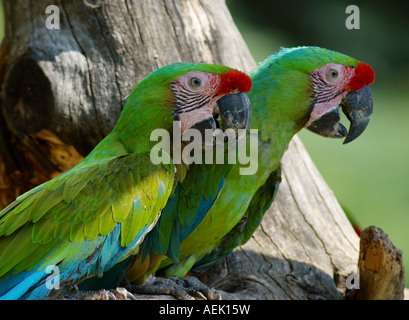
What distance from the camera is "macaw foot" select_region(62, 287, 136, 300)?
173 cm

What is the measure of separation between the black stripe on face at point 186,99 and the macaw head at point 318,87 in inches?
12.7

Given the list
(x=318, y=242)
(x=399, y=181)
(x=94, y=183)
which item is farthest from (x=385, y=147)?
(x=94, y=183)

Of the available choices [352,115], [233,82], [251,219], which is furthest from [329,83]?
[251,219]

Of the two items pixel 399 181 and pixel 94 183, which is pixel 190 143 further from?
pixel 399 181

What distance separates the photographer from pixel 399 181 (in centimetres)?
444

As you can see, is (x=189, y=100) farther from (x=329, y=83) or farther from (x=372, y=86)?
(x=372, y=86)

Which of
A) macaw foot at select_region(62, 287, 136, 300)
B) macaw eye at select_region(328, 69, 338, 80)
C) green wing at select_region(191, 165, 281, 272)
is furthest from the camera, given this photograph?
green wing at select_region(191, 165, 281, 272)

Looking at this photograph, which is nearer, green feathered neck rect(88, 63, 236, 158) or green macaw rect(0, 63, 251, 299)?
green macaw rect(0, 63, 251, 299)

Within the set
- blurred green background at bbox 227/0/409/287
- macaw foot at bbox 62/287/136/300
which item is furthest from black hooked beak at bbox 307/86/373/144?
blurred green background at bbox 227/0/409/287

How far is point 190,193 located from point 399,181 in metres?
2.99

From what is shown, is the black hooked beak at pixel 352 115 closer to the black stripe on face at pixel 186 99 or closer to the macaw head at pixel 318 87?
the macaw head at pixel 318 87

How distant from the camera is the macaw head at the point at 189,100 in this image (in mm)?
1841

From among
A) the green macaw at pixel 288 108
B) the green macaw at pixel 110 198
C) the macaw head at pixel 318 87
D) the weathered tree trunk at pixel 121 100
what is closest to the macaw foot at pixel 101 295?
the green macaw at pixel 110 198

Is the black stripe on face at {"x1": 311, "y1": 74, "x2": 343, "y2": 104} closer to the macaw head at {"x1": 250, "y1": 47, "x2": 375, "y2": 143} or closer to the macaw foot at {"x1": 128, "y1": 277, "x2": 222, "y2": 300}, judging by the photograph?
the macaw head at {"x1": 250, "y1": 47, "x2": 375, "y2": 143}
